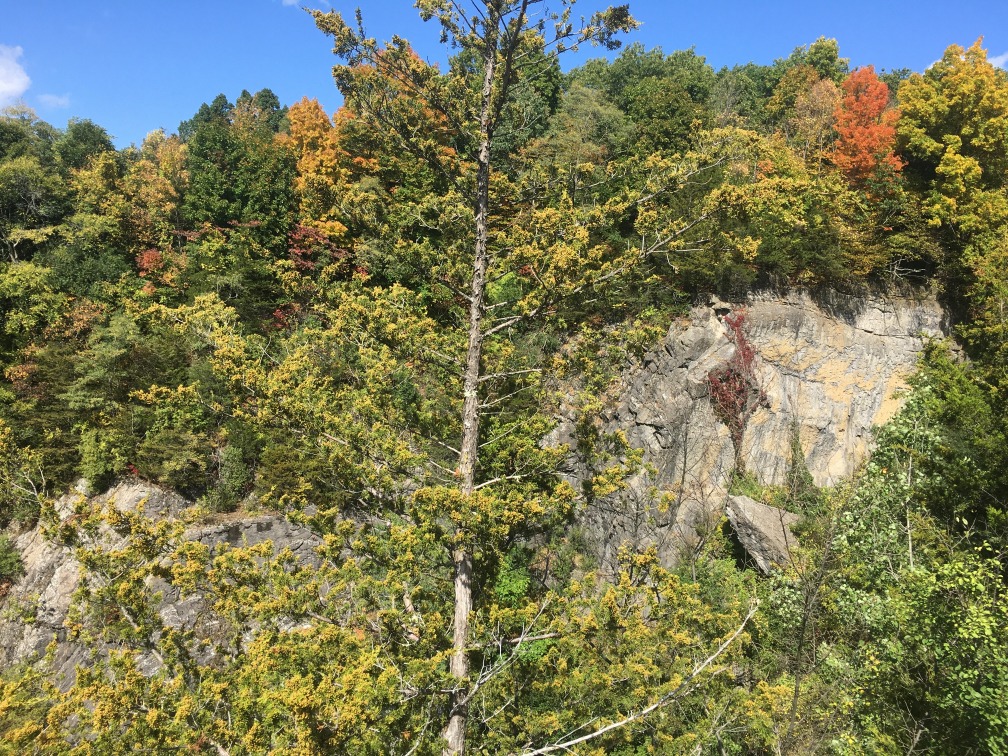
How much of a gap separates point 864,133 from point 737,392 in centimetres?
1215

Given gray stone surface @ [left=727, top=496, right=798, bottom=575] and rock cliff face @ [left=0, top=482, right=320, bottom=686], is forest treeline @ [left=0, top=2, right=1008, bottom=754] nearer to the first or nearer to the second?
gray stone surface @ [left=727, top=496, right=798, bottom=575]

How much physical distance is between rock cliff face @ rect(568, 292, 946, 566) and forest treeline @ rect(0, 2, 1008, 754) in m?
0.81

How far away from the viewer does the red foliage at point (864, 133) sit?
60.6ft

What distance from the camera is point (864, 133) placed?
19.1 m

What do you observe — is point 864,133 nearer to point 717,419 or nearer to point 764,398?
point 764,398

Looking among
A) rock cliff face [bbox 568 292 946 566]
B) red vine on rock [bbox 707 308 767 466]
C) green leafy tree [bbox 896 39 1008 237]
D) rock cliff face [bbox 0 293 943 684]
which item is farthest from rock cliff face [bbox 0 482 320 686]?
green leafy tree [bbox 896 39 1008 237]

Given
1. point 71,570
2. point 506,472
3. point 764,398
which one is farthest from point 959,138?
point 71,570

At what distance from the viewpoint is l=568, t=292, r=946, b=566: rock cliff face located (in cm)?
1515

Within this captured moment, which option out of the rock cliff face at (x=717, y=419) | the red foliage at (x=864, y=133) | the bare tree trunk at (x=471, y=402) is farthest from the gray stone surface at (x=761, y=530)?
the red foliage at (x=864, y=133)

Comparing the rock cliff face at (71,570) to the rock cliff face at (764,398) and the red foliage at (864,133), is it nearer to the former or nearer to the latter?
the rock cliff face at (764,398)

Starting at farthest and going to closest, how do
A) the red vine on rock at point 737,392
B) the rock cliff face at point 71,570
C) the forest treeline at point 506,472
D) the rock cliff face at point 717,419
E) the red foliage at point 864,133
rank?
the red foliage at point 864,133
the red vine on rock at point 737,392
the rock cliff face at point 717,419
the rock cliff face at point 71,570
the forest treeline at point 506,472

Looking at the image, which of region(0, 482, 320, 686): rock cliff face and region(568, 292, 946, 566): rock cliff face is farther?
region(568, 292, 946, 566): rock cliff face

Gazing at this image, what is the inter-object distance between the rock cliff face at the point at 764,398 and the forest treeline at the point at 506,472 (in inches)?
32.0

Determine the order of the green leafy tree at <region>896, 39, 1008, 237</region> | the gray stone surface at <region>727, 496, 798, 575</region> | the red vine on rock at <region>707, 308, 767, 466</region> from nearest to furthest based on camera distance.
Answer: the gray stone surface at <region>727, 496, 798, 575</region>
the red vine on rock at <region>707, 308, 767, 466</region>
the green leafy tree at <region>896, 39, 1008, 237</region>
